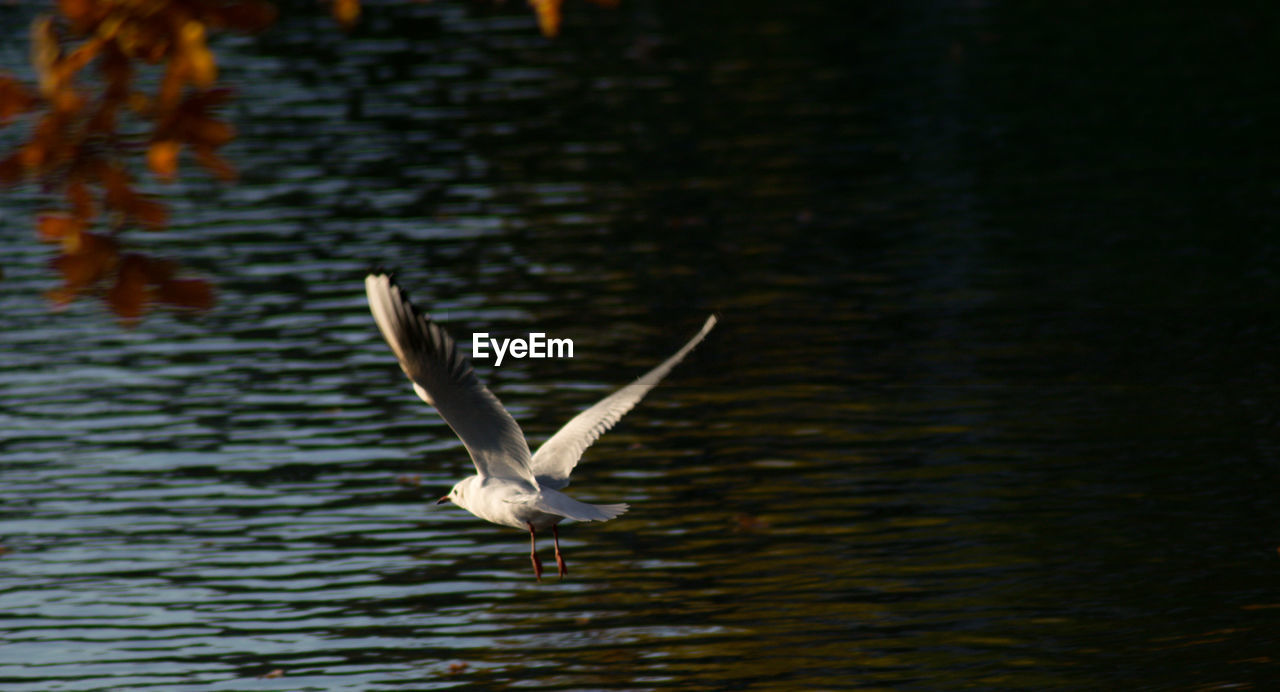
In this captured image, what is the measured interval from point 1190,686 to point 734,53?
1059 inches

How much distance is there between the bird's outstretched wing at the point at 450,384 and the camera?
6.95 metres

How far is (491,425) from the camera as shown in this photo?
24.4ft

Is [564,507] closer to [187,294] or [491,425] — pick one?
[491,425]

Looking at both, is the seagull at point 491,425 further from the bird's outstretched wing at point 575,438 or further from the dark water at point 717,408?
the dark water at point 717,408

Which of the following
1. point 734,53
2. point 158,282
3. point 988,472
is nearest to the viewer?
point 158,282

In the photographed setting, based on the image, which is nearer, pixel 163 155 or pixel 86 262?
pixel 86 262

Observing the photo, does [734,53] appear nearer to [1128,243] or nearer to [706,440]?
[1128,243]

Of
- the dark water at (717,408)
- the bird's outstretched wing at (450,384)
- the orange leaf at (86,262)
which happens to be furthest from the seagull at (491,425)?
the dark water at (717,408)

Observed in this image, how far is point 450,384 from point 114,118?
7.63 feet

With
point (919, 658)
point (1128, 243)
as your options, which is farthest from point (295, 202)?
point (919, 658)

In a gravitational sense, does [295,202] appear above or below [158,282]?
below

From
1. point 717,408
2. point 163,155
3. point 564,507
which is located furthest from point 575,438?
point 717,408

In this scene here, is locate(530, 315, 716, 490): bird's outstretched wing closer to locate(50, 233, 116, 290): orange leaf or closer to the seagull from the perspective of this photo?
the seagull

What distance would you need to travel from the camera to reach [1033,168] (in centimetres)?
2341
